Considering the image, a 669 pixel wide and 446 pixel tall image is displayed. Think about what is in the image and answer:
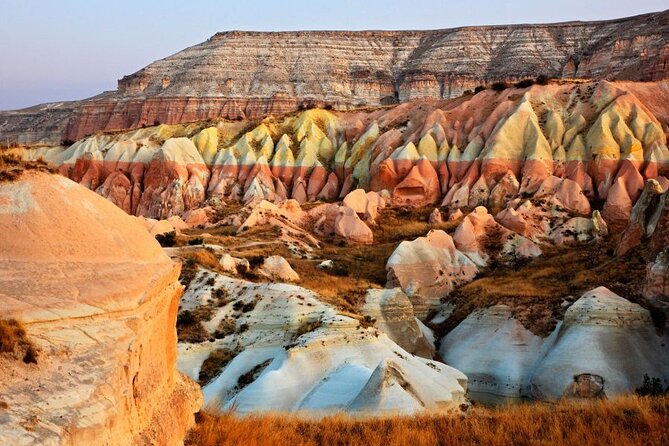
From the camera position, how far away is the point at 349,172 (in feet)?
207

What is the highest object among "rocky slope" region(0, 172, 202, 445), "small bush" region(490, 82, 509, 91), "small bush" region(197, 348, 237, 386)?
"rocky slope" region(0, 172, 202, 445)

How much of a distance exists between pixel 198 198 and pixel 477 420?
2083 inches

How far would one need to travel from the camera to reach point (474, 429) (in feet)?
34.4

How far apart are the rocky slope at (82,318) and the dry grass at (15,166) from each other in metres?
0.09

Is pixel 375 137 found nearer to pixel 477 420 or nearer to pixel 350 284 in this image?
pixel 350 284

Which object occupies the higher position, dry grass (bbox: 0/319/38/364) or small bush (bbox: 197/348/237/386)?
dry grass (bbox: 0/319/38/364)

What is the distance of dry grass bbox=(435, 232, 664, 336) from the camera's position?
26.4 m

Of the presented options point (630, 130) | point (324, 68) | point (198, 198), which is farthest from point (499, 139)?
point (324, 68)

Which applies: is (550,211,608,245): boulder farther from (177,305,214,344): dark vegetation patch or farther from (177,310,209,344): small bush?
(177,310,209,344): small bush

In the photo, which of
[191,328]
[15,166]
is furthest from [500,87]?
[15,166]

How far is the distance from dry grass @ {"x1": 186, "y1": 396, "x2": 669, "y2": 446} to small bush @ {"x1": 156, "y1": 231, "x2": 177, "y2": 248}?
24.2m

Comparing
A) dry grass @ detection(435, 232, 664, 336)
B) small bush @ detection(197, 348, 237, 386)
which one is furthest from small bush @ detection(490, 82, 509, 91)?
small bush @ detection(197, 348, 237, 386)

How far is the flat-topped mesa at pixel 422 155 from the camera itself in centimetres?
5031

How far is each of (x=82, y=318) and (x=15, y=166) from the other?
6.59ft
